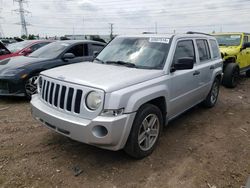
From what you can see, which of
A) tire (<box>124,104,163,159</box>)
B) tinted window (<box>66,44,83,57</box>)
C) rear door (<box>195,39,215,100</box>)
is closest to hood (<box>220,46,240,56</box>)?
rear door (<box>195,39,215,100</box>)

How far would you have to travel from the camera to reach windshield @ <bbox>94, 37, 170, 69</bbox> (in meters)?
4.04

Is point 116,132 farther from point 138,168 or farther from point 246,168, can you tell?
point 246,168

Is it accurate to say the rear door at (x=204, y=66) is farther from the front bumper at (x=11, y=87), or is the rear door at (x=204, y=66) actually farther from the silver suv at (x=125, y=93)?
the front bumper at (x=11, y=87)

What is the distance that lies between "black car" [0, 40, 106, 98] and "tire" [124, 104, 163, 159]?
2401 millimetres

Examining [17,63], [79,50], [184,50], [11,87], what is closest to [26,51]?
[79,50]

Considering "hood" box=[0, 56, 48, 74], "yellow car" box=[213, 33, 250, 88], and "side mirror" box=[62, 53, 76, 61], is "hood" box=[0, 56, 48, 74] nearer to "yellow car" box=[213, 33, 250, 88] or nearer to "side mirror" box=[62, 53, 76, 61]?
"side mirror" box=[62, 53, 76, 61]

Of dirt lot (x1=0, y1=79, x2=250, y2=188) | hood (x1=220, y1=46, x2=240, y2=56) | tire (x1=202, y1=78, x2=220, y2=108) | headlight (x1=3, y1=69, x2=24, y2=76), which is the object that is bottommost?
dirt lot (x1=0, y1=79, x2=250, y2=188)

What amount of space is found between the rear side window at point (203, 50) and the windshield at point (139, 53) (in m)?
1.24

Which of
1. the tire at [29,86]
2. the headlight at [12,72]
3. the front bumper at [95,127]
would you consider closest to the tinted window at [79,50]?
the tire at [29,86]

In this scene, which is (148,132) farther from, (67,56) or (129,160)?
(67,56)

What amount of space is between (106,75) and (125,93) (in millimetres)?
525

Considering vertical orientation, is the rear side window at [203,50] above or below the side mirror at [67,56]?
above

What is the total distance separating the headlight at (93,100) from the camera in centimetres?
302

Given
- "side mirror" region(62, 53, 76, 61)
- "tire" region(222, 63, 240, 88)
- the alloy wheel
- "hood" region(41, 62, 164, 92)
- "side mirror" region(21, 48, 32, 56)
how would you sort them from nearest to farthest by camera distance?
"hood" region(41, 62, 164, 92)
the alloy wheel
"side mirror" region(62, 53, 76, 61)
"tire" region(222, 63, 240, 88)
"side mirror" region(21, 48, 32, 56)
